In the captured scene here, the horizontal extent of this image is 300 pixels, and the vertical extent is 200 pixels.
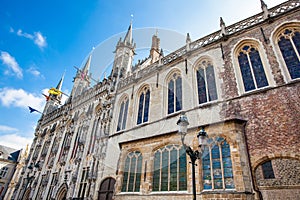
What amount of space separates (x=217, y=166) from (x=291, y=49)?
22.1 ft

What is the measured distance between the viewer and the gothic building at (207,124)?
7.30 m

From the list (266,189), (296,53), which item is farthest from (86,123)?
(296,53)

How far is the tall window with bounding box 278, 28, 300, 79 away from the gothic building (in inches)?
1.6

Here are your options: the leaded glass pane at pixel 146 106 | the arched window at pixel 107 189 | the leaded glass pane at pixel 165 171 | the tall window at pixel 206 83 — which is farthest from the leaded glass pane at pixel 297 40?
the arched window at pixel 107 189

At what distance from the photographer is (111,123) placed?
1489 centimetres

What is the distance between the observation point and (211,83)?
10820mm

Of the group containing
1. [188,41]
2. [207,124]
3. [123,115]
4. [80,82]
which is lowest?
[207,124]

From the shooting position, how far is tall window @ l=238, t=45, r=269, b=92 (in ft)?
30.2

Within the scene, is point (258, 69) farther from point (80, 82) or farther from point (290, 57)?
point (80, 82)

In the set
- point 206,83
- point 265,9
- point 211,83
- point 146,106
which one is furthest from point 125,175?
point 265,9

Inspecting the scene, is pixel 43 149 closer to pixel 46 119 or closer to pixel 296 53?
pixel 46 119

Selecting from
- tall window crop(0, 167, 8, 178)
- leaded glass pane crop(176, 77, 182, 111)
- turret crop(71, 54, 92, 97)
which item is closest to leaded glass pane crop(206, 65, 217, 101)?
leaded glass pane crop(176, 77, 182, 111)

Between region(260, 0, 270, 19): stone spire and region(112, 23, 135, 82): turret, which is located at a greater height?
region(112, 23, 135, 82): turret

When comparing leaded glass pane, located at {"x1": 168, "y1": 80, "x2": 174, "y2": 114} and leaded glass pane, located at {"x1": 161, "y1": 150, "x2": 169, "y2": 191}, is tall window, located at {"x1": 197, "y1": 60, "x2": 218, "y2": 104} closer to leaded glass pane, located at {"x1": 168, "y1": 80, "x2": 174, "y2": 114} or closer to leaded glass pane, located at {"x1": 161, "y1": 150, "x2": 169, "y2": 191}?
leaded glass pane, located at {"x1": 168, "y1": 80, "x2": 174, "y2": 114}
